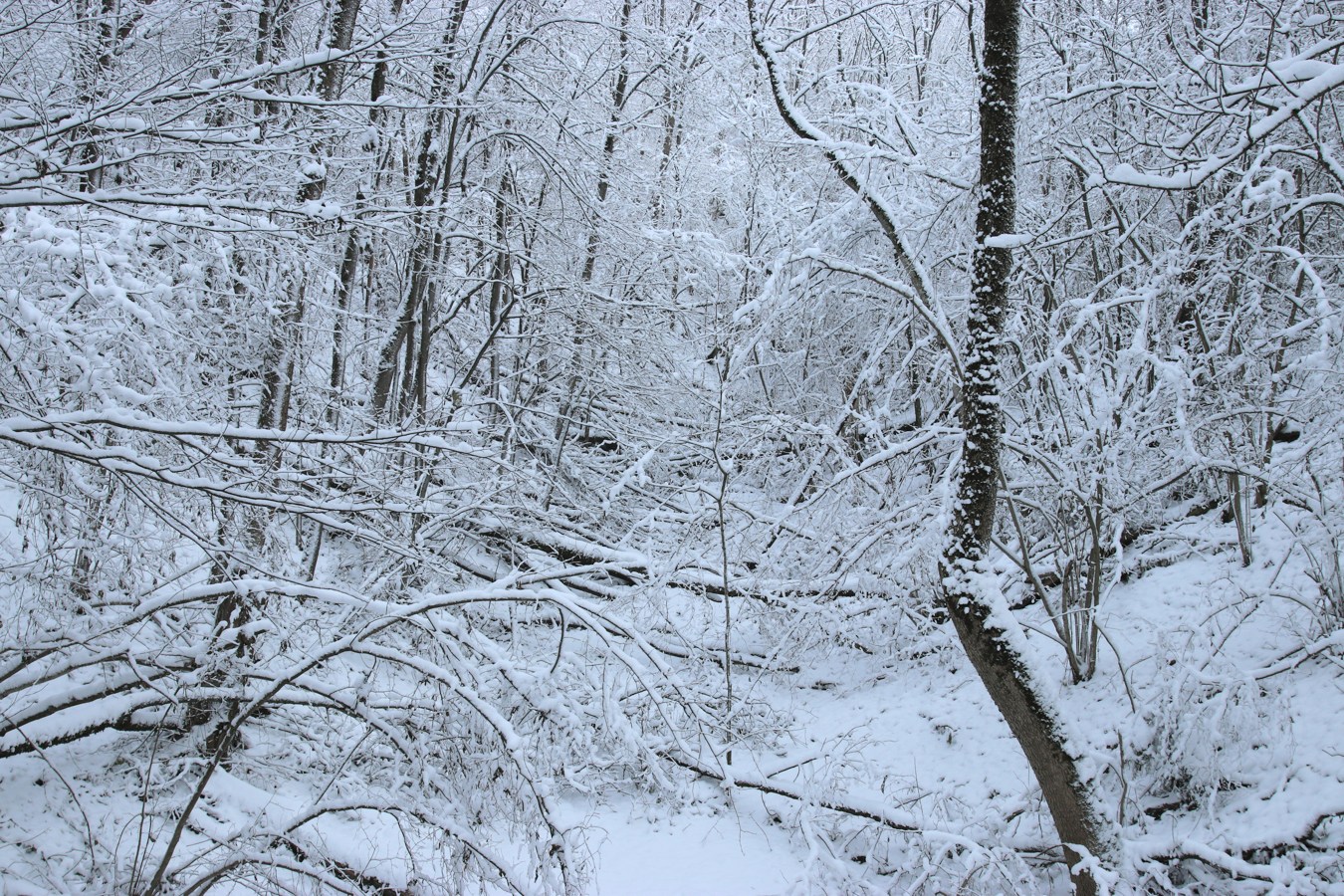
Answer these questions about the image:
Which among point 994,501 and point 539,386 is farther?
point 539,386

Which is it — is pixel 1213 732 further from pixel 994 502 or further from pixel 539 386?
pixel 539 386

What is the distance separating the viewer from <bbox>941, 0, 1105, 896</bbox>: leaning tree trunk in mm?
4773

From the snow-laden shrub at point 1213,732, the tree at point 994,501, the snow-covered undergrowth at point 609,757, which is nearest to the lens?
the snow-covered undergrowth at point 609,757

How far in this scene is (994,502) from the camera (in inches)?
199

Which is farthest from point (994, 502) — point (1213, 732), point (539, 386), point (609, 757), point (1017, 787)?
point (539, 386)

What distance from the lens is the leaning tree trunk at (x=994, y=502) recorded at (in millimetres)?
4773

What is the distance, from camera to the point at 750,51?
790 centimetres

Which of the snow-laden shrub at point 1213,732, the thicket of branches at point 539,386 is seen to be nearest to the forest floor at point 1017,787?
the snow-laden shrub at point 1213,732

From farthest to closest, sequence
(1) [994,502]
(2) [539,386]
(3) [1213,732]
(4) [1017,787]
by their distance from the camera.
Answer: (2) [539,386], (4) [1017,787], (3) [1213,732], (1) [994,502]

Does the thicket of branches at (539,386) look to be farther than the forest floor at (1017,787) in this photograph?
No

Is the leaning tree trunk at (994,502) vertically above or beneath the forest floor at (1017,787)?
above

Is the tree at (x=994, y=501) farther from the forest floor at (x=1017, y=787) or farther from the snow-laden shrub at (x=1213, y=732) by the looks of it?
the snow-laden shrub at (x=1213, y=732)

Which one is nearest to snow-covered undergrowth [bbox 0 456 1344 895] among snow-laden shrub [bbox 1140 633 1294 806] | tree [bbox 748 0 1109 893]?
snow-laden shrub [bbox 1140 633 1294 806]

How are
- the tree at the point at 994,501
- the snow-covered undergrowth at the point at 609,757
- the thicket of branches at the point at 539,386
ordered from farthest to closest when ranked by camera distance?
the tree at the point at 994,501, the snow-covered undergrowth at the point at 609,757, the thicket of branches at the point at 539,386
